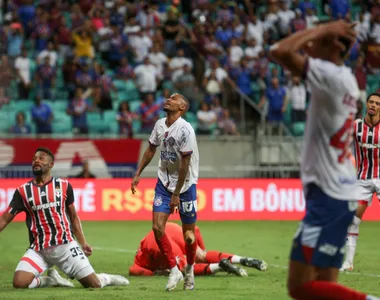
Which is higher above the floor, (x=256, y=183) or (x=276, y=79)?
(x=276, y=79)

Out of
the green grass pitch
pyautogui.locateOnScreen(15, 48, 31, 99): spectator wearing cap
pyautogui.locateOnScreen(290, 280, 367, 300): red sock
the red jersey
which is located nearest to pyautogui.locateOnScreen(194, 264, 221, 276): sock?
the green grass pitch

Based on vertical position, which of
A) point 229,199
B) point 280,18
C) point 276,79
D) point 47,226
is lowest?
point 229,199

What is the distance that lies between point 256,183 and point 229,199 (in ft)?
2.72

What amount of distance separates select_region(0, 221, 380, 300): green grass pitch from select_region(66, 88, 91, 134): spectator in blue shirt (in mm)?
3293

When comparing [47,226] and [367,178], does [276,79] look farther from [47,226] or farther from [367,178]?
[47,226]

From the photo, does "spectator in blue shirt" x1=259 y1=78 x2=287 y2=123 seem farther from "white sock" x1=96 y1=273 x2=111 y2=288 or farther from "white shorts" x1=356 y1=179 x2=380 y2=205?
"white sock" x1=96 y1=273 x2=111 y2=288

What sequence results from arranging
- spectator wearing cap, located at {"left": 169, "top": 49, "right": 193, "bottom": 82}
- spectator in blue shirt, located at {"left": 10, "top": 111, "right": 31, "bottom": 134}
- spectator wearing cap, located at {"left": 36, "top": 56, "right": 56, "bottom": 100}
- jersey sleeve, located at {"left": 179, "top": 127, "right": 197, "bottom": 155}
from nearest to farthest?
jersey sleeve, located at {"left": 179, "top": 127, "right": 197, "bottom": 155}, spectator in blue shirt, located at {"left": 10, "top": 111, "right": 31, "bottom": 134}, spectator wearing cap, located at {"left": 36, "top": 56, "right": 56, "bottom": 100}, spectator wearing cap, located at {"left": 169, "top": 49, "right": 193, "bottom": 82}

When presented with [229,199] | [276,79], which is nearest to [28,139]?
[229,199]

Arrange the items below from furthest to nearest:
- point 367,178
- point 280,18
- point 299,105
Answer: point 280,18 < point 299,105 < point 367,178

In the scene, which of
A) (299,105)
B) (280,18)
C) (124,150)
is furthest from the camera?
(280,18)

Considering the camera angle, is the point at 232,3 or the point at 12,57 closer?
the point at 12,57

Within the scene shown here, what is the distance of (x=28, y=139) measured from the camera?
73.3 feet

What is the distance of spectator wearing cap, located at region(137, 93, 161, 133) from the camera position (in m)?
23.7

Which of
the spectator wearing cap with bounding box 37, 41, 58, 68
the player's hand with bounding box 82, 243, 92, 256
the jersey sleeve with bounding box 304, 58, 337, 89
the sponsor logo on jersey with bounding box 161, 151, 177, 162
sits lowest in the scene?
the player's hand with bounding box 82, 243, 92, 256
